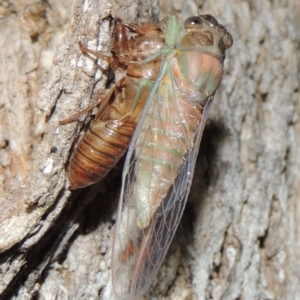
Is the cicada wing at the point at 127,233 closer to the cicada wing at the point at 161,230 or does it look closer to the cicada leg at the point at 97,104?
the cicada wing at the point at 161,230

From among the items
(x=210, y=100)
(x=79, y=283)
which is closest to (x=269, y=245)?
(x=210, y=100)

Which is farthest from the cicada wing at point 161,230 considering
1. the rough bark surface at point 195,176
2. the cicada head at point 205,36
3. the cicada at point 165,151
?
the cicada head at point 205,36

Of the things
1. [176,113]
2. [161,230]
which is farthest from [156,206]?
[176,113]

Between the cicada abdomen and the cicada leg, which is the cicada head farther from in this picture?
the cicada leg

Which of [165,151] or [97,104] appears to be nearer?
[97,104]

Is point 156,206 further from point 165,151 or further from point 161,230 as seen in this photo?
point 165,151

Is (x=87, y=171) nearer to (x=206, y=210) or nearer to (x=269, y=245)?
(x=206, y=210)
